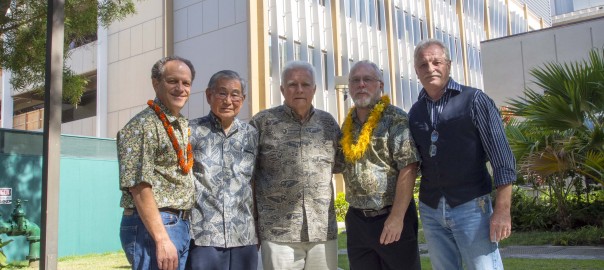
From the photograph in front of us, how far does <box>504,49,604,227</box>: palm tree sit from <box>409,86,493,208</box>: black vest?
17.7ft

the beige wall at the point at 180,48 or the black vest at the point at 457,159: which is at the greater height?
the beige wall at the point at 180,48

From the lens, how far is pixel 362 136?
3.64m

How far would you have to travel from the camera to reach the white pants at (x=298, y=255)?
3617 mm

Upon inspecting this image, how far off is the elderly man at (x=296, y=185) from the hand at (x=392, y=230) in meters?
0.41

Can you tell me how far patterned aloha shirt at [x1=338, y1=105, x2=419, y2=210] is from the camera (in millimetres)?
3584

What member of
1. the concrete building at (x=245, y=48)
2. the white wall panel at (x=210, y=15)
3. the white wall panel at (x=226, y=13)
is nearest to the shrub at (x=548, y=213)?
the concrete building at (x=245, y=48)

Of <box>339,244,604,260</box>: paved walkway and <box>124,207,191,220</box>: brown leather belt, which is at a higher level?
<box>124,207,191,220</box>: brown leather belt

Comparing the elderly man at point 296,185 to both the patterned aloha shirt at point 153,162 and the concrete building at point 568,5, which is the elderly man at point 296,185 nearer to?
the patterned aloha shirt at point 153,162

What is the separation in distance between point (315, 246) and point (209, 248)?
74 cm

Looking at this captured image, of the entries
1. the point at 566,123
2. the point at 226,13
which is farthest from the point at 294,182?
the point at 226,13

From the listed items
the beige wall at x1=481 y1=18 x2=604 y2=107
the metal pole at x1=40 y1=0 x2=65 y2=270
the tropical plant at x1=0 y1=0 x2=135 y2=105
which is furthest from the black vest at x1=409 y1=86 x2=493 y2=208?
the beige wall at x1=481 y1=18 x2=604 y2=107

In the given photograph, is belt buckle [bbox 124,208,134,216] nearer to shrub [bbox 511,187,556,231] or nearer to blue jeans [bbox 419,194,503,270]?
blue jeans [bbox 419,194,503,270]

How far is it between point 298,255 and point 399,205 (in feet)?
2.45

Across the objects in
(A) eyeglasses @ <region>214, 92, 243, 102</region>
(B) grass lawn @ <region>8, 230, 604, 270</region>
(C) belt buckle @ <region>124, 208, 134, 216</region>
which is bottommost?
(B) grass lawn @ <region>8, 230, 604, 270</region>
